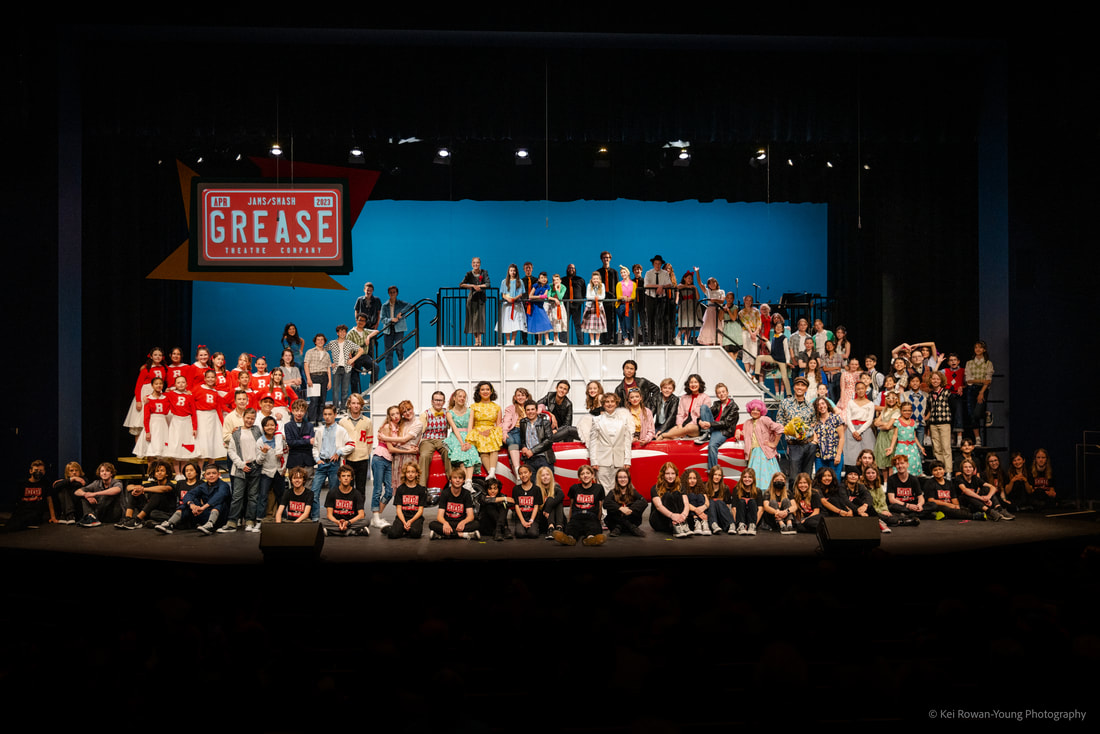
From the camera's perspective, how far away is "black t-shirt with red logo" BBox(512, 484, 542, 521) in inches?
332

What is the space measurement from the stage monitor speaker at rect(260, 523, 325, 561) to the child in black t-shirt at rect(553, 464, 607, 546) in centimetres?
250

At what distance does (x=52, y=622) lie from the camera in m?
4.90

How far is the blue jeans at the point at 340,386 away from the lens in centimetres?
1145

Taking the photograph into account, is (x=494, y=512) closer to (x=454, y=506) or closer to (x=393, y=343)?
(x=454, y=506)

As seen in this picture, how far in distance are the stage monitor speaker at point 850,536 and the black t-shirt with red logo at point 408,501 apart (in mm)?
3542

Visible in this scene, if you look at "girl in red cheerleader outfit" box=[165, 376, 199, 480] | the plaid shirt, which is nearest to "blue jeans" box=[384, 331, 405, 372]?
"girl in red cheerleader outfit" box=[165, 376, 199, 480]

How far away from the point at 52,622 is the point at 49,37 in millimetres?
7854

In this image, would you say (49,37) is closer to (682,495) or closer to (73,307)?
(73,307)

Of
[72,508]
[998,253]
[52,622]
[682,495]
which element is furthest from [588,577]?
[998,253]

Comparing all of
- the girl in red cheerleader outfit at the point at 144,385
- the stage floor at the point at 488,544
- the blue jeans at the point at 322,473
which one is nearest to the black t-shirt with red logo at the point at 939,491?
the stage floor at the point at 488,544

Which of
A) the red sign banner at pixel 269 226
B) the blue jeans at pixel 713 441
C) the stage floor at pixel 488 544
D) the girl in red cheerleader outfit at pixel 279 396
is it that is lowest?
the stage floor at pixel 488 544

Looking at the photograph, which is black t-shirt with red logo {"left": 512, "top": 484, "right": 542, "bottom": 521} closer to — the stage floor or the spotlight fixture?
the stage floor

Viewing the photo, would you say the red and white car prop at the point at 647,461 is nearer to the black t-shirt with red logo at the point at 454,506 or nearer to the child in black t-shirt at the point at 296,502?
the black t-shirt with red logo at the point at 454,506

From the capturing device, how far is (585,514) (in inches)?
323
